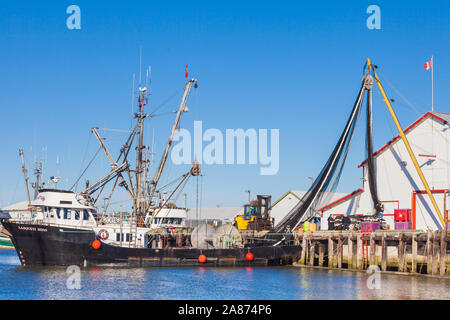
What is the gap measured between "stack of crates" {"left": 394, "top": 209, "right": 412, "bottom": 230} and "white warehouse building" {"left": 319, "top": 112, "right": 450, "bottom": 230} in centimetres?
36

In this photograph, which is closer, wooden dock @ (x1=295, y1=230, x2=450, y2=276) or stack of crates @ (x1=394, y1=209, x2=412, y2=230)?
wooden dock @ (x1=295, y1=230, x2=450, y2=276)

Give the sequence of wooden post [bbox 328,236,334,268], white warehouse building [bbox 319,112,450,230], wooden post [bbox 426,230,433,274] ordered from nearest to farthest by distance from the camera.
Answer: wooden post [bbox 426,230,433,274] < wooden post [bbox 328,236,334,268] < white warehouse building [bbox 319,112,450,230]

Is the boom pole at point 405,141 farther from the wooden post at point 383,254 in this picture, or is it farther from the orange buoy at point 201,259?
the orange buoy at point 201,259

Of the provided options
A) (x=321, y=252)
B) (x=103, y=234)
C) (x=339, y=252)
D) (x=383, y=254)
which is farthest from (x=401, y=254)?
(x=103, y=234)

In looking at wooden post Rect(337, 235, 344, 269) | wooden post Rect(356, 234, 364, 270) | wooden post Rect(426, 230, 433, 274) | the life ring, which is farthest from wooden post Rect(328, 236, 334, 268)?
the life ring

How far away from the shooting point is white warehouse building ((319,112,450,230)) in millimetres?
44719

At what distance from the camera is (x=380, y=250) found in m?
40.4

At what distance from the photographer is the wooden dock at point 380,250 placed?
3534cm

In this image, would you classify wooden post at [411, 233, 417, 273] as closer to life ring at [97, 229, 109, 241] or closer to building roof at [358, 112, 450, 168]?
building roof at [358, 112, 450, 168]

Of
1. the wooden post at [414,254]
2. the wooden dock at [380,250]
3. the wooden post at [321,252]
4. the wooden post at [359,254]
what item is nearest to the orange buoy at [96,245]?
the wooden dock at [380,250]

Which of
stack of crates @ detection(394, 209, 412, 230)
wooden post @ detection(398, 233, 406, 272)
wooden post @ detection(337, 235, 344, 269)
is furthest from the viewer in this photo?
stack of crates @ detection(394, 209, 412, 230)

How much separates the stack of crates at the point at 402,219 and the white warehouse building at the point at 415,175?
36cm

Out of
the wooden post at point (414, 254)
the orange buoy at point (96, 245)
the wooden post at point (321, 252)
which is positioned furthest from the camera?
the wooden post at point (321, 252)

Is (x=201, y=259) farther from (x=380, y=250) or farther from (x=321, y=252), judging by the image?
(x=380, y=250)
